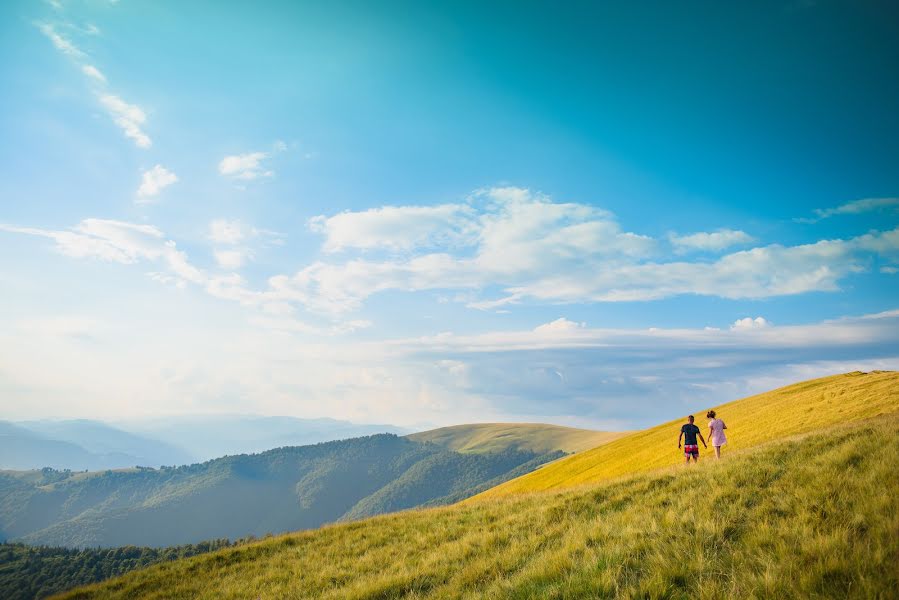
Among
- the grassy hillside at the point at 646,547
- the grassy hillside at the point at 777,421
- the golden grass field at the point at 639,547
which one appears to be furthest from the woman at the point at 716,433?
the grassy hillside at the point at 646,547

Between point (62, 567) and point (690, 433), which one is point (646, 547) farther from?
point (62, 567)

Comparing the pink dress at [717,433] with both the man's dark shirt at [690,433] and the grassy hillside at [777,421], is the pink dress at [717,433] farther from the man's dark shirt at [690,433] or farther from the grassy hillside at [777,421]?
the grassy hillside at [777,421]

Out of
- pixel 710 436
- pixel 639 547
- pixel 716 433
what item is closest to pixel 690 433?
pixel 710 436

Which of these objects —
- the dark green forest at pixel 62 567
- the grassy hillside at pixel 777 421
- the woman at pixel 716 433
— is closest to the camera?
the woman at pixel 716 433

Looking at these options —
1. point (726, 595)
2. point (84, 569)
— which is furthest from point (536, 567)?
point (84, 569)

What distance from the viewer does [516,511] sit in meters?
15.5

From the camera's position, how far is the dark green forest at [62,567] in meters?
134

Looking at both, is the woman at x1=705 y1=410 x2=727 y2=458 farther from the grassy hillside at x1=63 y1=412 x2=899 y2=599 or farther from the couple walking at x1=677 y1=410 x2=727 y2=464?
the grassy hillside at x1=63 y1=412 x2=899 y2=599

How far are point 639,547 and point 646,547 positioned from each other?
14 centimetres

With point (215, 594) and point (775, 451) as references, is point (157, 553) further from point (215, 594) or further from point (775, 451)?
point (775, 451)

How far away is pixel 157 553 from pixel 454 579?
18086cm

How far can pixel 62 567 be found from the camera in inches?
6117

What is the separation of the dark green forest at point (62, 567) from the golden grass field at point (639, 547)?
13554 centimetres

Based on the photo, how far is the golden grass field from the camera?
577 centimetres
